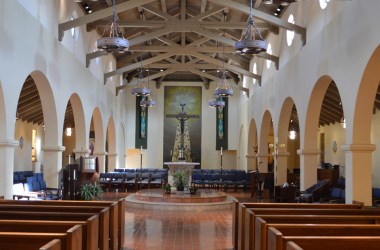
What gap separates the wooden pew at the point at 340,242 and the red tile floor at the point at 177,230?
456 centimetres

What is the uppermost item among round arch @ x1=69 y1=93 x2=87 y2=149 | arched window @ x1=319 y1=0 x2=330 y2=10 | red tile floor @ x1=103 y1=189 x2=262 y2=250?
arched window @ x1=319 y1=0 x2=330 y2=10

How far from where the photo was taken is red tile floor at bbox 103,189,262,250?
9.57 meters

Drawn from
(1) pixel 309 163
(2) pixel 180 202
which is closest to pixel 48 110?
(2) pixel 180 202

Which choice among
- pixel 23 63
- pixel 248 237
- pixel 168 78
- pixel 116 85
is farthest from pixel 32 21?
pixel 168 78

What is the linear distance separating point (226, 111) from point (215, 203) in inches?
636

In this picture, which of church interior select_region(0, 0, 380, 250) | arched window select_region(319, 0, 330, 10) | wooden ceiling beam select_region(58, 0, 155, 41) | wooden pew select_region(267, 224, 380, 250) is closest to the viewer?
wooden pew select_region(267, 224, 380, 250)

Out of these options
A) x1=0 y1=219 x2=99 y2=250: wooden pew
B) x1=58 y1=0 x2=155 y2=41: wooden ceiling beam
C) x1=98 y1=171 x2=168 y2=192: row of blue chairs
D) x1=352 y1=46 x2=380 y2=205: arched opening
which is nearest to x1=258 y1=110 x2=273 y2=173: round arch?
x1=98 y1=171 x2=168 y2=192: row of blue chairs

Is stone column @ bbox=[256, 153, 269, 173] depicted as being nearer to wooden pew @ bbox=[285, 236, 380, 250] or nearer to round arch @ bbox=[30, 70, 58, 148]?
round arch @ bbox=[30, 70, 58, 148]

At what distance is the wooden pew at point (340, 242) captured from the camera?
4809 millimetres

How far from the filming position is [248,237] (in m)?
7.42

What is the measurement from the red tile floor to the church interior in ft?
0.16

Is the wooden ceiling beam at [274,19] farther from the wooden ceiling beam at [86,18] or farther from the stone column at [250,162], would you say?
the stone column at [250,162]

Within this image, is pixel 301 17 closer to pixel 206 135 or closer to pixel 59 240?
pixel 59 240

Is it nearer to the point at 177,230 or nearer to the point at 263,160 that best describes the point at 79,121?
the point at 177,230
